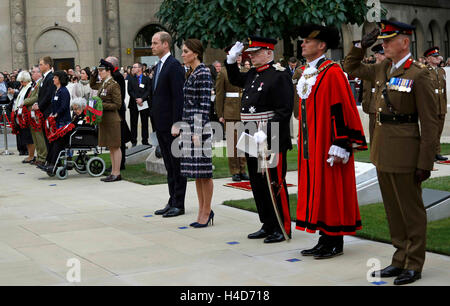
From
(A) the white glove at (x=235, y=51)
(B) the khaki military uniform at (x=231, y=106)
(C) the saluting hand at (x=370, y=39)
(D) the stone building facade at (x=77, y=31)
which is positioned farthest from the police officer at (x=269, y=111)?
(D) the stone building facade at (x=77, y=31)

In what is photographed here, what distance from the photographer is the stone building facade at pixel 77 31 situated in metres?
29.9

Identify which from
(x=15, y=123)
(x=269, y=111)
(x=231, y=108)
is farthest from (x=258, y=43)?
(x=15, y=123)

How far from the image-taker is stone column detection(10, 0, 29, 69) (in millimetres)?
29750

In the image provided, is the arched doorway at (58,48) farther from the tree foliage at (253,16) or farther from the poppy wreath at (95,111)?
the poppy wreath at (95,111)

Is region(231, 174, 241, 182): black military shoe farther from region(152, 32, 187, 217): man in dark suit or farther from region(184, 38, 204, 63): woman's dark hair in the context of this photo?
region(184, 38, 204, 63): woman's dark hair

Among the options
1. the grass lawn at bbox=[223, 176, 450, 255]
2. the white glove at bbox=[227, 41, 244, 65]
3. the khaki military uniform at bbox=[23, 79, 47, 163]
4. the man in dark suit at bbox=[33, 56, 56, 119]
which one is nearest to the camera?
the grass lawn at bbox=[223, 176, 450, 255]

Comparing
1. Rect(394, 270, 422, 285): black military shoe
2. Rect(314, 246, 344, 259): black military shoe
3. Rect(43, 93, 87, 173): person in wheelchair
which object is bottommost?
Rect(314, 246, 344, 259): black military shoe

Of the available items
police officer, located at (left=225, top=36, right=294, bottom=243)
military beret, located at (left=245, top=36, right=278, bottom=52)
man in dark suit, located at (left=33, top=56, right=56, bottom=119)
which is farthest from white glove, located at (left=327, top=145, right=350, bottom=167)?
man in dark suit, located at (left=33, top=56, right=56, bottom=119)

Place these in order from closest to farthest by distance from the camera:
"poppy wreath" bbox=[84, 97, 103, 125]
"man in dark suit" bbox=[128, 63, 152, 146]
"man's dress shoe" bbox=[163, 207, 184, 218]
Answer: "man's dress shoe" bbox=[163, 207, 184, 218], "poppy wreath" bbox=[84, 97, 103, 125], "man in dark suit" bbox=[128, 63, 152, 146]

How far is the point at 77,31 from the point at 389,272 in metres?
27.1

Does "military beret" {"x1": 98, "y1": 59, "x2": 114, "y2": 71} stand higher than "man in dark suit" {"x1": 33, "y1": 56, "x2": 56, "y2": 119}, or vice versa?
"military beret" {"x1": 98, "y1": 59, "x2": 114, "y2": 71}

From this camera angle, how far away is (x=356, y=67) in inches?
235

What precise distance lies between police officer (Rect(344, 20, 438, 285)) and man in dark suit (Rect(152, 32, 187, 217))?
3.33m

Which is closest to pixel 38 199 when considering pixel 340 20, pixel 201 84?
pixel 201 84
